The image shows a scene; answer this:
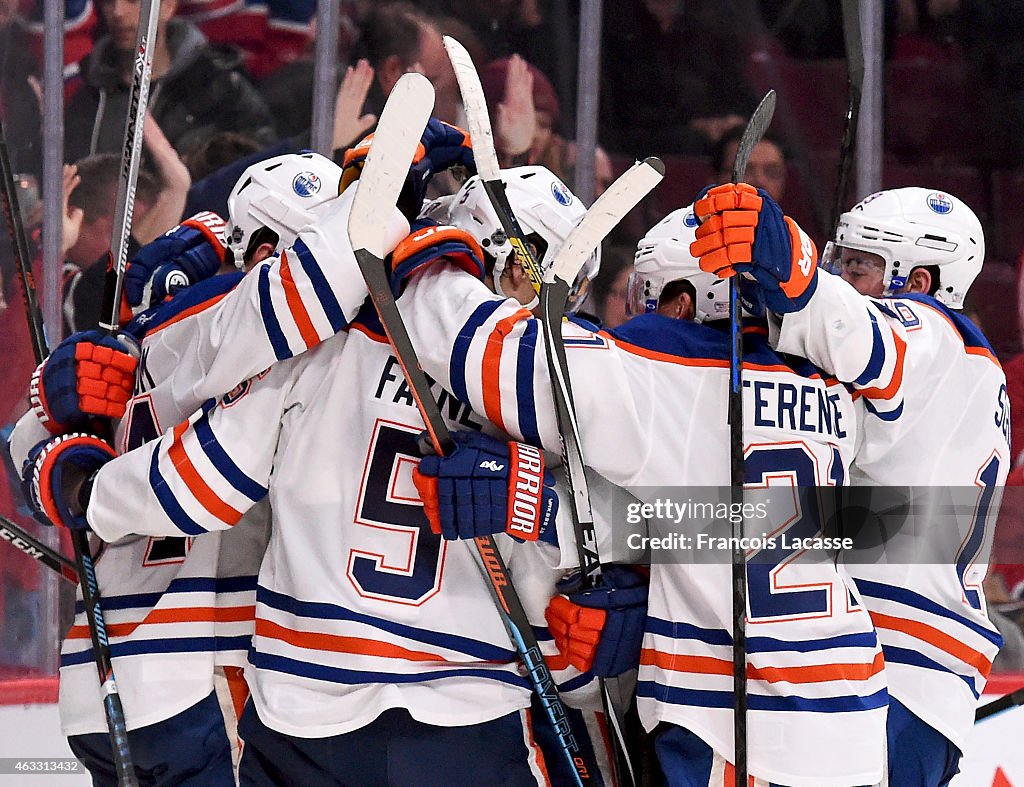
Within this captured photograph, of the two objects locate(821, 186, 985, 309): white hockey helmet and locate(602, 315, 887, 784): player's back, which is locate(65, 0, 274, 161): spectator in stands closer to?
locate(821, 186, 985, 309): white hockey helmet

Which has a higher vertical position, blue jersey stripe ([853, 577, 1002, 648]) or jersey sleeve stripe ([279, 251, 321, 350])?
jersey sleeve stripe ([279, 251, 321, 350])

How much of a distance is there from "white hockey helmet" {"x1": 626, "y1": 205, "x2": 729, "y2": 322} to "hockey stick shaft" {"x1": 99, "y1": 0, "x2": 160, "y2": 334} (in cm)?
91

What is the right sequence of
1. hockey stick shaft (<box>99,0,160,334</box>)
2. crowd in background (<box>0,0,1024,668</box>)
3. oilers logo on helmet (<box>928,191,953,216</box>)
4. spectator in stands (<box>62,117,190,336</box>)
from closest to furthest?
hockey stick shaft (<box>99,0,160,334</box>), oilers logo on helmet (<box>928,191,953,216</box>), spectator in stands (<box>62,117,190,336</box>), crowd in background (<box>0,0,1024,668</box>)

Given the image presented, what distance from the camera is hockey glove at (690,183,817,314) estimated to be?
1.74 metres

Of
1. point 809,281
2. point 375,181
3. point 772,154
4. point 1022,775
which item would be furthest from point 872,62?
point 375,181

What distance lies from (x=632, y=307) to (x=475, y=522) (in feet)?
2.17

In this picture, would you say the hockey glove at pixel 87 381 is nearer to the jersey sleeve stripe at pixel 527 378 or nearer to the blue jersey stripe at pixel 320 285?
the blue jersey stripe at pixel 320 285

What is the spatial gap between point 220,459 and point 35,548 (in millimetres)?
661

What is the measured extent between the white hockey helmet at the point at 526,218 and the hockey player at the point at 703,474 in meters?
0.18

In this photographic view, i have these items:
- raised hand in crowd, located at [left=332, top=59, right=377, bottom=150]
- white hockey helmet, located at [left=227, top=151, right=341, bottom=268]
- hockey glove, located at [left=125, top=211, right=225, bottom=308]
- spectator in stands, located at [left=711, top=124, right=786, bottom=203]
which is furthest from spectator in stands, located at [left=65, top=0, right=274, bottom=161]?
white hockey helmet, located at [left=227, top=151, right=341, bottom=268]

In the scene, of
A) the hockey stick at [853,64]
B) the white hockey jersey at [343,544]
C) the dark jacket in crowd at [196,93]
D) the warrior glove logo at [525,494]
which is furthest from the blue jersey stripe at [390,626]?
the dark jacket in crowd at [196,93]

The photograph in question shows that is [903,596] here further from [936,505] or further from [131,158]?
[131,158]

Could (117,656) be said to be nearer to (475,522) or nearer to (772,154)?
(475,522)

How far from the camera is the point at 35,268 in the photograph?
12.4 feet
